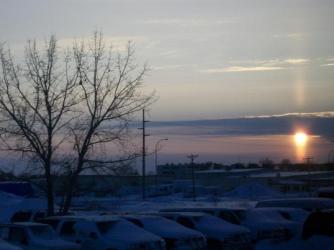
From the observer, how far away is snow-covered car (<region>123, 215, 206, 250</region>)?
16.1 metres

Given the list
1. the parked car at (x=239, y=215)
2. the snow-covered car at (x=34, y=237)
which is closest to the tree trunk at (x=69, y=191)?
the parked car at (x=239, y=215)

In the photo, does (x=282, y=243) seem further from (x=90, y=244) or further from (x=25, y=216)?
(x=25, y=216)

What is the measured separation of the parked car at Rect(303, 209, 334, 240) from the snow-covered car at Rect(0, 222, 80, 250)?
7.51 m

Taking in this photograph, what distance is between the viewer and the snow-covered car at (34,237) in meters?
14.4

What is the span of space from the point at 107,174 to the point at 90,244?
9464 mm

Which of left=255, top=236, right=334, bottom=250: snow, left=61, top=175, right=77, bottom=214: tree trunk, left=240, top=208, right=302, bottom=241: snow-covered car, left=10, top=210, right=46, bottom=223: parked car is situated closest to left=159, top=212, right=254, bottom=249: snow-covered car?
left=255, top=236, right=334, bottom=250: snow

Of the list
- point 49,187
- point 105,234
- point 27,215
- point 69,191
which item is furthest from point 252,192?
point 105,234

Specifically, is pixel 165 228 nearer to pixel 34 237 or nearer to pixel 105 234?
pixel 105 234

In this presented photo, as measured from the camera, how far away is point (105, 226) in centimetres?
1578

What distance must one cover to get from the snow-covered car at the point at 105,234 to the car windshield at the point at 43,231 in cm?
65

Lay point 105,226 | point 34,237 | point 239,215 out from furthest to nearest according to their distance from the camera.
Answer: point 239,215 < point 105,226 < point 34,237

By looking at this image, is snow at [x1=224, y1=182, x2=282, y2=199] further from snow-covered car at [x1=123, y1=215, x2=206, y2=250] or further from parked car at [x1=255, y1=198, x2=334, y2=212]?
snow-covered car at [x1=123, y1=215, x2=206, y2=250]

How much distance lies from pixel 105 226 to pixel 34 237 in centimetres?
183

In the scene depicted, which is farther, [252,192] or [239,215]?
[252,192]
